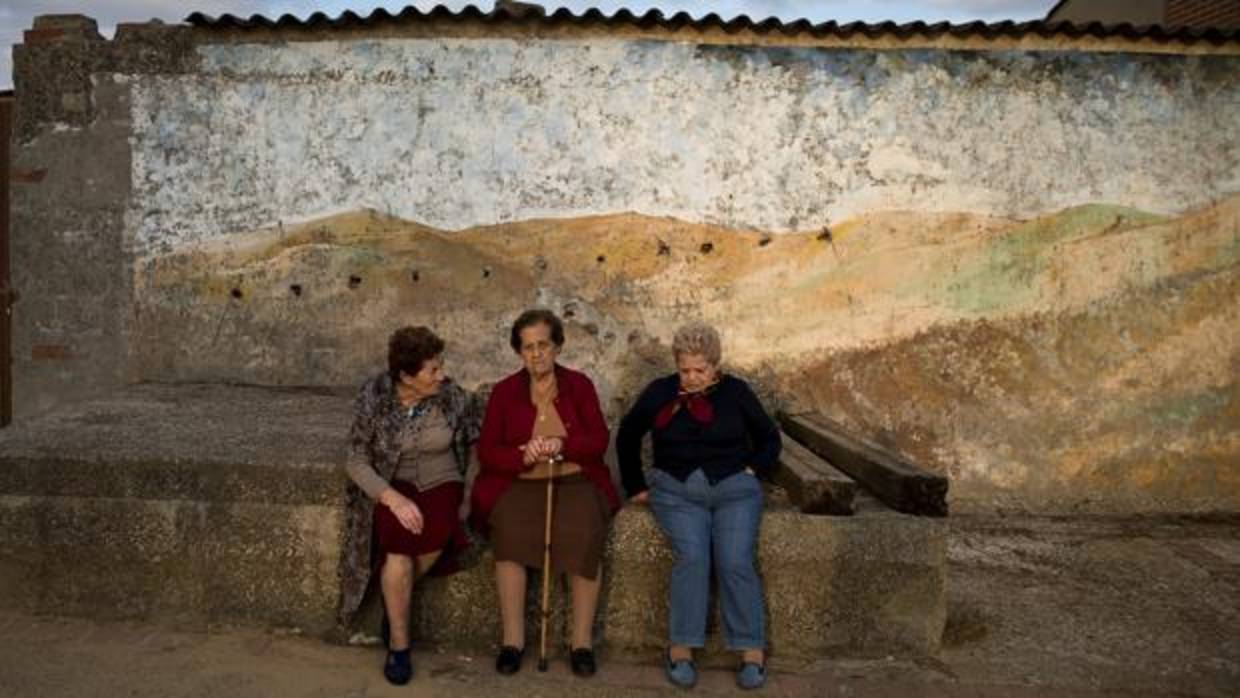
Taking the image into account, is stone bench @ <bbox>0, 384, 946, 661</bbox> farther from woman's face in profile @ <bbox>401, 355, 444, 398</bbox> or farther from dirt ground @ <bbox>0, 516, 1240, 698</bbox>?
woman's face in profile @ <bbox>401, 355, 444, 398</bbox>

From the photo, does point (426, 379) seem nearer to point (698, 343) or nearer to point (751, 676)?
point (698, 343)

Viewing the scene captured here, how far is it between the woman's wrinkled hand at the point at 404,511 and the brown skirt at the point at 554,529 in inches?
12.9

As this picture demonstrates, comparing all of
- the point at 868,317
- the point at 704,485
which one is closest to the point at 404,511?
the point at 704,485

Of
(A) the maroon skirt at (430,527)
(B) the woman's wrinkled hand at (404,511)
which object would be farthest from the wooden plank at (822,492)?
(B) the woman's wrinkled hand at (404,511)

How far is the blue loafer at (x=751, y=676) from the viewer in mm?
4016

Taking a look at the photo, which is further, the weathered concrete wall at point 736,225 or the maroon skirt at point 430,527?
the weathered concrete wall at point 736,225

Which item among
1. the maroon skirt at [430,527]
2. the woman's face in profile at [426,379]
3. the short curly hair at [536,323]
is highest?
the short curly hair at [536,323]

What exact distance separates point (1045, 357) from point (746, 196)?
2389 mm

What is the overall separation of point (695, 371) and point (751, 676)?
1.27 metres

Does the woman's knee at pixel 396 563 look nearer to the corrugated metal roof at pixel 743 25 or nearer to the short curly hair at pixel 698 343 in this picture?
→ the short curly hair at pixel 698 343

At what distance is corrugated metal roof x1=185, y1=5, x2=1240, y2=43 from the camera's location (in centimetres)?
664

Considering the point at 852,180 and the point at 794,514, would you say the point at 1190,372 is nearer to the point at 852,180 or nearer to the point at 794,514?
the point at 852,180

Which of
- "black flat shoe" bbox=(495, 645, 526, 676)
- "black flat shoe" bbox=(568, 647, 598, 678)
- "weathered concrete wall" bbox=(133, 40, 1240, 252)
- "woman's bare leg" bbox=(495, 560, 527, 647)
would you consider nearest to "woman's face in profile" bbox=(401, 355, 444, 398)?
"woman's bare leg" bbox=(495, 560, 527, 647)

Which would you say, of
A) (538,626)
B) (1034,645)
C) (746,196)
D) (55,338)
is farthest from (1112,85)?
(55,338)
